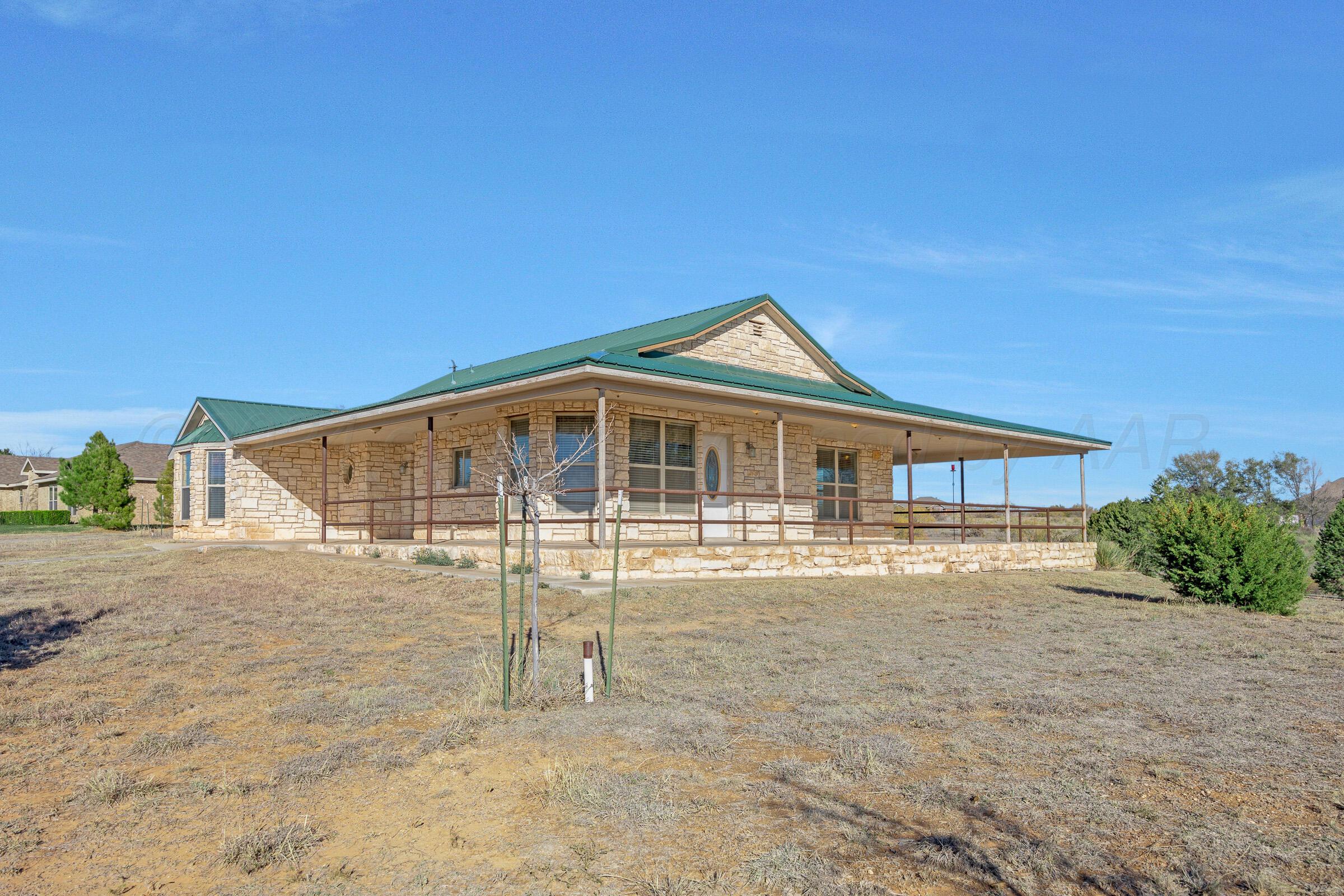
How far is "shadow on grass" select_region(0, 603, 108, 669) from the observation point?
860 cm

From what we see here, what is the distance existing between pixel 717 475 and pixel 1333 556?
1121 centimetres

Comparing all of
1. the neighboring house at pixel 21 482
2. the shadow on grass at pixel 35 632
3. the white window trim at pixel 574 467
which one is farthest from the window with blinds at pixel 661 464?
the neighboring house at pixel 21 482

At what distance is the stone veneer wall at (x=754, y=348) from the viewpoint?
1922 centimetres

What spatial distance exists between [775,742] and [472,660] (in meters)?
3.53

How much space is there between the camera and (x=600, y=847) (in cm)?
416

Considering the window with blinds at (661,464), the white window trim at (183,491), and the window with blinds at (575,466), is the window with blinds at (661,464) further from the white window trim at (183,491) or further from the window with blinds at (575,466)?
the white window trim at (183,491)

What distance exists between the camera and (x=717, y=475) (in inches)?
754

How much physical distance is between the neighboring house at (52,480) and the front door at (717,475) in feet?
124

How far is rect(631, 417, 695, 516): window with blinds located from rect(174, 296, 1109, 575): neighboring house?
33 millimetres

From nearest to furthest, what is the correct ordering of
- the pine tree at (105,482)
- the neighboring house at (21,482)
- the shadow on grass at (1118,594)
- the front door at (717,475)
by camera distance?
1. the shadow on grass at (1118,594)
2. the front door at (717,475)
3. the pine tree at (105,482)
4. the neighboring house at (21,482)

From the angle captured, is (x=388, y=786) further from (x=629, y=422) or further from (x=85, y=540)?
(x=85, y=540)

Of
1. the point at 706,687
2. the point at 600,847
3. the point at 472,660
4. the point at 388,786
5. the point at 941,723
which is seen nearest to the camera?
the point at 600,847

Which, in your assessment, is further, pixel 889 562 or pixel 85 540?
pixel 85 540

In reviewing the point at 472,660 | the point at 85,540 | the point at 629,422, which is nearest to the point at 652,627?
the point at 472,660
